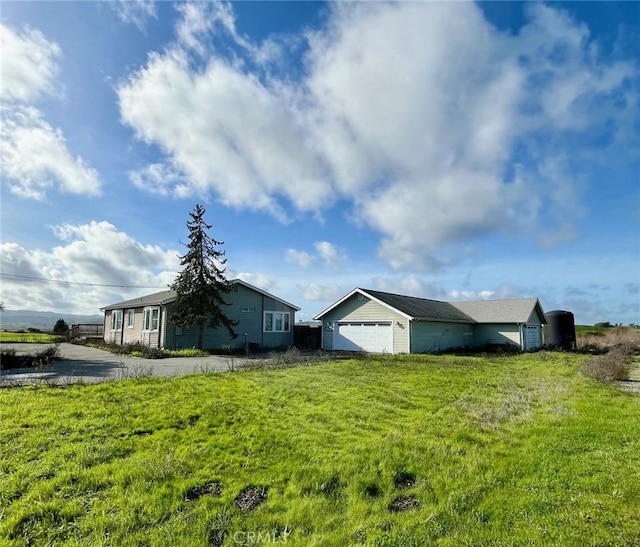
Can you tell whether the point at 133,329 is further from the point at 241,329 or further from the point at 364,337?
the point at 364,337

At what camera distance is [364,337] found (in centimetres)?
2450

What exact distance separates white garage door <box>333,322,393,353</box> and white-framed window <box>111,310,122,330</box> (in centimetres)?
1600

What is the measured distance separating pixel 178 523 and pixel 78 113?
11.4 m

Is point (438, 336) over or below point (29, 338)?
over

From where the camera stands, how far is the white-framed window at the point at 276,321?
87.3 ft

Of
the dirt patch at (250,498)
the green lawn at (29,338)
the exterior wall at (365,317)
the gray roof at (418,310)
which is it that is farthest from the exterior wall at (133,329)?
the dirt patch at (250,498)

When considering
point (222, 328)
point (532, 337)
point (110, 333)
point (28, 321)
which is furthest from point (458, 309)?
point (28, 321)

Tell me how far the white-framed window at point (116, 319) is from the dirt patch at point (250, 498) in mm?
26918

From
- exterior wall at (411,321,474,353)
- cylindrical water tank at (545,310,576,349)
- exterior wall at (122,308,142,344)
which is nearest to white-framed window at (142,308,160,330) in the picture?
exterior wall at (122,308,142,344)

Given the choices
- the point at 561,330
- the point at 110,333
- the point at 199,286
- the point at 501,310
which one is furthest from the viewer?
the point at 561,330

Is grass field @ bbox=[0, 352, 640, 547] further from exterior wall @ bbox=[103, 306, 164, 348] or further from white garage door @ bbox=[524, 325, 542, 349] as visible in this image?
white garage door @ bbox=[524, 325, 542, 349]

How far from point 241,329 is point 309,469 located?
20.7 metres

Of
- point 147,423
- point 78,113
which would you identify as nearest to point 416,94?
point 78,113

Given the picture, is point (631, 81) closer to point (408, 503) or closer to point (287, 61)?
point (287, 61)
